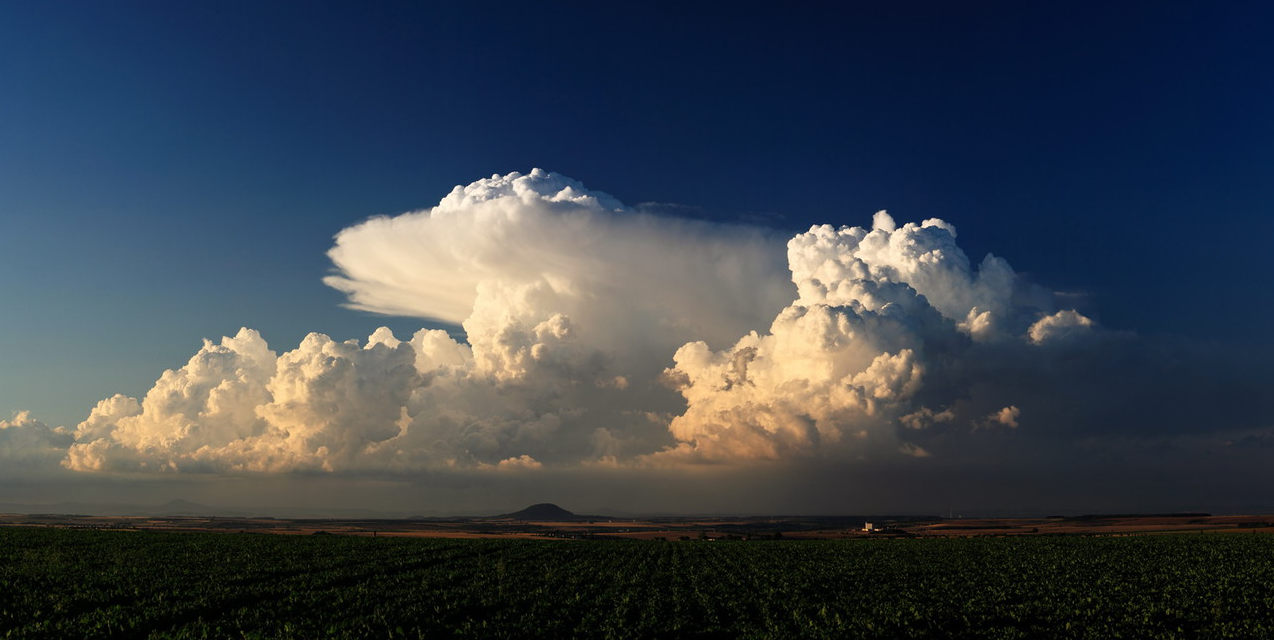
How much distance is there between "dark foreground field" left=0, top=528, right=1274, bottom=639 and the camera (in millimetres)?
38062

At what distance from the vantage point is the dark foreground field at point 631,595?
38062mm

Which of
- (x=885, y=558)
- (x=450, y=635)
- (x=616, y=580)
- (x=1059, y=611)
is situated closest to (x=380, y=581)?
(x=616, y=580)

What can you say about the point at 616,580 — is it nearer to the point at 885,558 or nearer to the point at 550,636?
the point at 550,636

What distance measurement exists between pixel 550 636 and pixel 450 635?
529 cm

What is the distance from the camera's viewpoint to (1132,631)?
37.5m

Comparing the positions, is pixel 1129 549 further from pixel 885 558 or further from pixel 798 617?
pixel 798 617

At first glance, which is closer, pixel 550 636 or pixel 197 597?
pixel 550 636

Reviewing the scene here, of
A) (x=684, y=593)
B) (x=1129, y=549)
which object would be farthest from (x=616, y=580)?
(x=1129, y=549)

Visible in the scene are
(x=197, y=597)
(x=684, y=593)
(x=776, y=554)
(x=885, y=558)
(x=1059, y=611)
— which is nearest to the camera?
(x=1059, y=611)

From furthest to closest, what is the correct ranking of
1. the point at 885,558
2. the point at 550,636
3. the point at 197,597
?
the point at 885,558, the point at 197,597, the point at 550,636

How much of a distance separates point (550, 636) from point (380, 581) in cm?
2803

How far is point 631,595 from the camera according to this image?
5053cm

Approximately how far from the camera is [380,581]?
190ft

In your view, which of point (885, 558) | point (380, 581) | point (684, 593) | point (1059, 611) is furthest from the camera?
point (885, 558)
